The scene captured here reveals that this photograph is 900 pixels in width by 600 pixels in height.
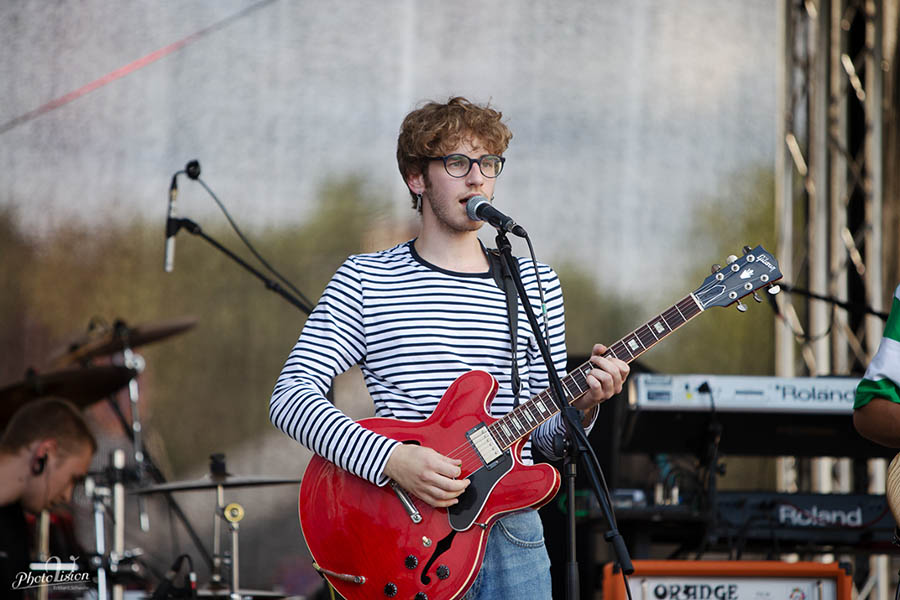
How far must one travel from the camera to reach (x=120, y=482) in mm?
4285

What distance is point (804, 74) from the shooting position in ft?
19.6

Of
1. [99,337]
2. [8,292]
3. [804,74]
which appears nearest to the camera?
[99,337]

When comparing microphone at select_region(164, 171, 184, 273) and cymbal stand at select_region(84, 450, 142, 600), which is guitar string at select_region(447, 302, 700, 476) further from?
microphone at select_region(164, 171, 184, 273)

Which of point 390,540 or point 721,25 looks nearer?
point 390,540

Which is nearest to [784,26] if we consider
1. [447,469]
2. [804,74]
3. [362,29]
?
[804,74]

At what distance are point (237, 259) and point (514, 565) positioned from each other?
1.86m

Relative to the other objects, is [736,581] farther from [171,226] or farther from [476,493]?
[171,226]

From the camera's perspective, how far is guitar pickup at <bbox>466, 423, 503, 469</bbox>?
2416 millimetres

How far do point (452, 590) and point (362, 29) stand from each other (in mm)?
5390

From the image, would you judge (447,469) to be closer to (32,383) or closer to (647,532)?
(647,532)

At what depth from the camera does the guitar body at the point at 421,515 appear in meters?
2.35

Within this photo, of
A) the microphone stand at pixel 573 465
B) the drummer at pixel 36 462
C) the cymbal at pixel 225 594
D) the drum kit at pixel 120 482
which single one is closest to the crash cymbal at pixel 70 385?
the drum kit at pixel 120 482

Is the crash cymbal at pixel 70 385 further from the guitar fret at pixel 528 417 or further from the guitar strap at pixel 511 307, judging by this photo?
the guitar fret at pixel 528 417

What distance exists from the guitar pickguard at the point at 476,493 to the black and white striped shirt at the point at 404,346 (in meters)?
0.11
